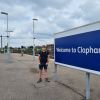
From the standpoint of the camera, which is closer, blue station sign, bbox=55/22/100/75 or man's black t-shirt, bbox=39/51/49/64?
blue station sign, bbox=55/22/100/75

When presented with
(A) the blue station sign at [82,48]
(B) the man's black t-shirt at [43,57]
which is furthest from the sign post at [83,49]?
(B) the man's black t-shirt at [43,57]

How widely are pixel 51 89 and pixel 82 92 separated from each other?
137 cm

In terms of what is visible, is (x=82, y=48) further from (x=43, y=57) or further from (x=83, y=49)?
(x=43, y=57)

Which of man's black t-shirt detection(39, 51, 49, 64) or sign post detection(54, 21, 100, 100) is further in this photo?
man's black t-shirt detection(39, 51, 49, 64)

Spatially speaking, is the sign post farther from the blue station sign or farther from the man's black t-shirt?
the man's black t-shirt

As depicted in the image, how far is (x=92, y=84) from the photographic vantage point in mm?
14281

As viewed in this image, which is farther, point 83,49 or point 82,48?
point 82,48

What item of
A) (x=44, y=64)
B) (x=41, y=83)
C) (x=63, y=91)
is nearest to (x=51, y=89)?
(x=63, y=91)

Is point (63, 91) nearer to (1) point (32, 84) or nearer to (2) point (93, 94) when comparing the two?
(2) point (93, 94)

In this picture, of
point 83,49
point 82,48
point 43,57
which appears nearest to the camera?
point 83,49

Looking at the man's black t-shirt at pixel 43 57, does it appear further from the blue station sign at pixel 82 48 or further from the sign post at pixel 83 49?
the sign post at pixel 83 49

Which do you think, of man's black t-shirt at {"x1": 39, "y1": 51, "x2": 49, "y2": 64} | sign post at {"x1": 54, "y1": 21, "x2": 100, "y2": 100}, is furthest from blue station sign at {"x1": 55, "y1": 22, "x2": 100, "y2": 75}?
man's black t-shirt at {"x1": 39, "y1": 51, "x2": 49, "y2": 64}

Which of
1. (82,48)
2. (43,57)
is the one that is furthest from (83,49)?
(43,57)

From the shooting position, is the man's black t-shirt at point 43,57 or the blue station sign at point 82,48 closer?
the blue station sign at point 82,48
